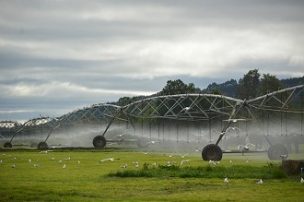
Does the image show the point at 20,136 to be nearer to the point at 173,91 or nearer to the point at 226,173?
the point at 173,91

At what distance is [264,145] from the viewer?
7619 cm

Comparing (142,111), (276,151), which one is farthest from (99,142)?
(276,151)

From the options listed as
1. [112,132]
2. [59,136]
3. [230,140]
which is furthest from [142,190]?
[59,136]

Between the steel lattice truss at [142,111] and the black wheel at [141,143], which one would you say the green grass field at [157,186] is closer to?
the steel lattice truss at [142,111]

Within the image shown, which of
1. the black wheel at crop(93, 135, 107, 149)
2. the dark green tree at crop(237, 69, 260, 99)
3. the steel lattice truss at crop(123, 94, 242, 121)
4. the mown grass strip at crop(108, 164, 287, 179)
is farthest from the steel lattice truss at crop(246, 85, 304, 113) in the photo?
the dark green tree at crop(237, 69, 260, 99)

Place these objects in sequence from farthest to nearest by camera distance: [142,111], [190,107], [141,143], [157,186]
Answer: [141,143] < [142,111] < [190,107] < [157,186]

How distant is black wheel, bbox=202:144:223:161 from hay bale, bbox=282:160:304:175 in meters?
17.8

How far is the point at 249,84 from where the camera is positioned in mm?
155500

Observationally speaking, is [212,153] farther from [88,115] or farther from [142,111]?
[88,115]

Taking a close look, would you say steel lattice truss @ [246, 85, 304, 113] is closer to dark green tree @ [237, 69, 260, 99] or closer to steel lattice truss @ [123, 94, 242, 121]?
steel lattice truss @ [123, 94, 242, 121]

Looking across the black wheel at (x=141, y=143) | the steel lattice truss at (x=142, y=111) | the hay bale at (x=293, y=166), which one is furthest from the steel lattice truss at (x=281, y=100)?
the black wheel at (x=141, y=143)

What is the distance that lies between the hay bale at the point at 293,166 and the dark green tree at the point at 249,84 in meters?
119

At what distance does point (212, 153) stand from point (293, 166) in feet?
61.5

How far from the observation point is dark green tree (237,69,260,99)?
153500mm
